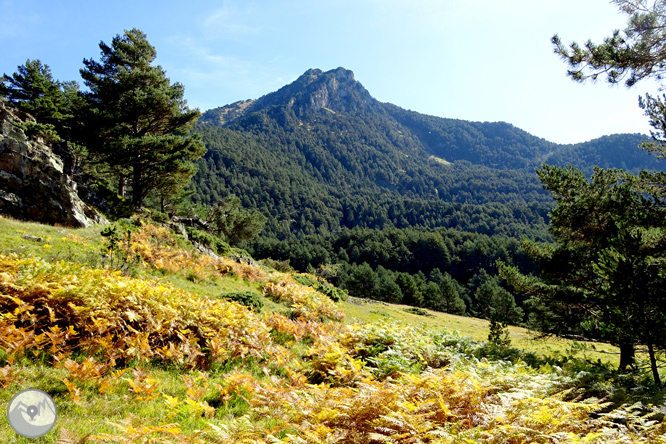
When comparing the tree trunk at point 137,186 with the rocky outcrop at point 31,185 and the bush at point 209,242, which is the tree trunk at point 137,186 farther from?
the rocky outcrop at point 31,185

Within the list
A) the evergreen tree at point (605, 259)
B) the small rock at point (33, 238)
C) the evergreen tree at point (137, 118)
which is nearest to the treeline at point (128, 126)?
the evergreen tree at point (137, 118)

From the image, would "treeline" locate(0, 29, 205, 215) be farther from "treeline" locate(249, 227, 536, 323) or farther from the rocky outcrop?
"treeline" locate(249, 227, 536, 323)

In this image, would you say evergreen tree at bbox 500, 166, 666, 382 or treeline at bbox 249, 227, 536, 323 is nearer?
evergreen tree at bbox 500, 166, 666, 382

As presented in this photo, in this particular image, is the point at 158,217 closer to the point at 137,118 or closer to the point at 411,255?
the point at 137,118

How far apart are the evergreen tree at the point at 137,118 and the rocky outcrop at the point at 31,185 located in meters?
4.52

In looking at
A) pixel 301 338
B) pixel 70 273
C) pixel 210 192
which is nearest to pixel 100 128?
pixel 70 273

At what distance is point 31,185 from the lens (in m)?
13.8

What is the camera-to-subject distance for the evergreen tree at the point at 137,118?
747 inches

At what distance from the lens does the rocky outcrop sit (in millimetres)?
13375

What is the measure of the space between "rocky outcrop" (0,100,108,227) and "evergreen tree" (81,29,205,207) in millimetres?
4522

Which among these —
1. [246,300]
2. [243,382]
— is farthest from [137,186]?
[243,382]

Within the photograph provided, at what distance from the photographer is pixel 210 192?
573 ft

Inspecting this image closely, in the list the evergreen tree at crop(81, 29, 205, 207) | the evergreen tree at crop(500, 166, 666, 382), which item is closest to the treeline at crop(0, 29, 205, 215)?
the evergreen tree at crop(81, 29, 205, 207)

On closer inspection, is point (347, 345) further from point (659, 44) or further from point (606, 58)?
point (659, 44)
